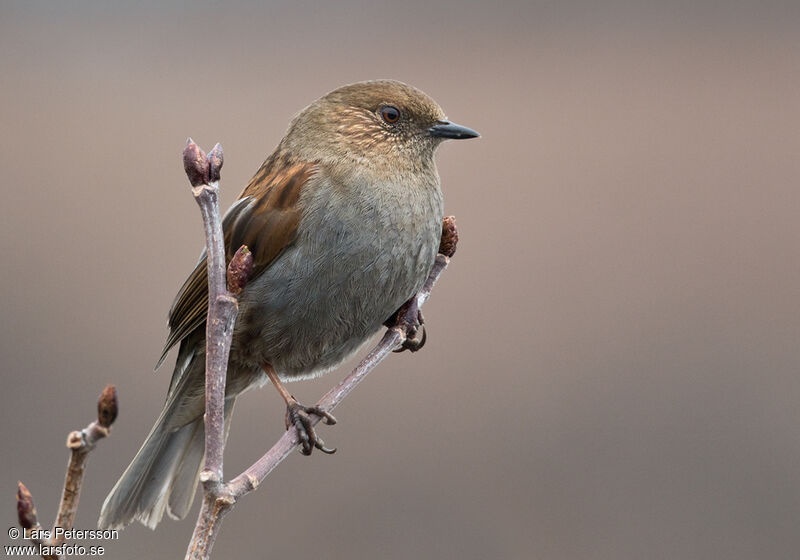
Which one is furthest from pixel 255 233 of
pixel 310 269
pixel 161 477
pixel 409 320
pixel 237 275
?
pixel 237 275

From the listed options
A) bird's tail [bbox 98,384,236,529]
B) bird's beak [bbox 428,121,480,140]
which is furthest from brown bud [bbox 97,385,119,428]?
bird's beak [bbox 428,121,480,140]

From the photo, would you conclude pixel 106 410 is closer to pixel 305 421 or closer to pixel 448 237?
pixel 305 421

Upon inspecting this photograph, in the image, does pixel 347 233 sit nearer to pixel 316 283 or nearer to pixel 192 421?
pixel 316 283

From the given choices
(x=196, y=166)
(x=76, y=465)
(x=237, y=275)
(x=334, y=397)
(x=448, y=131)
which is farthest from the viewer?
(x=448, y=131)

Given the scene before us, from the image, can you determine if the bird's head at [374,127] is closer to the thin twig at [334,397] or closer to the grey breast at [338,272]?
the grey breast at [338,272]

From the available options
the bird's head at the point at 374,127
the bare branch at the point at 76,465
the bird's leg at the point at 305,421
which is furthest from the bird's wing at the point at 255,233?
the bare branch at the point at 76,465

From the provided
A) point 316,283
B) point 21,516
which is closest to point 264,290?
point 316,283

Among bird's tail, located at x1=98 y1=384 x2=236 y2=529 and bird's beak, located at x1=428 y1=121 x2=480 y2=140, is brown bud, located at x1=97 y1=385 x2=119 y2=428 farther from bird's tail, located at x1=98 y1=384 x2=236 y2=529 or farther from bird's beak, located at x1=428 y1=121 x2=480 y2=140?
bird's beak, located at x1=428 y1=121 x2=480 y2=140
